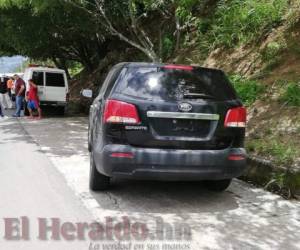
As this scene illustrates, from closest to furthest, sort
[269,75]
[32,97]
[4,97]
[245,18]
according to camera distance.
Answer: [269,75] < [245,18] < [32,97] < [4,97]

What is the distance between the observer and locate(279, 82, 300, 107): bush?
9520mm

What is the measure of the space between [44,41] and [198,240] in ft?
64.5

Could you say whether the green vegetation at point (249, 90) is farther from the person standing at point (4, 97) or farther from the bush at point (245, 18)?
the person standing at point (4, 97)

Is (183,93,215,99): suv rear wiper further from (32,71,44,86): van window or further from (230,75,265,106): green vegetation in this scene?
(32,71,44,86): van window

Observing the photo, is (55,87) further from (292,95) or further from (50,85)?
(292,95)

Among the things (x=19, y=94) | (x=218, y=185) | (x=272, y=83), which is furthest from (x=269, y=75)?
(x=19, y=94)

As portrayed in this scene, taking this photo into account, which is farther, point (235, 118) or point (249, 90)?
point (249, 90)

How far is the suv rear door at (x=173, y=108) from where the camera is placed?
20.6 ft

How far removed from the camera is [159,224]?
19.0 feet

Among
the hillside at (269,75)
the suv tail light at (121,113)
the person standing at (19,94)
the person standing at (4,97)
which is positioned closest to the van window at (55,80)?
the person standing at (19,94)

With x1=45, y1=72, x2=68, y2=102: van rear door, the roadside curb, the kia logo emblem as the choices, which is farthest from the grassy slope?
x1=45, y1=72, x2=68, y2=102: van rear door

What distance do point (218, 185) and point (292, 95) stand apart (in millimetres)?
3126

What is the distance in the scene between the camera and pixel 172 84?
6625mm

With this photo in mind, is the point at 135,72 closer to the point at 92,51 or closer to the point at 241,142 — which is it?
the point at 241,142
